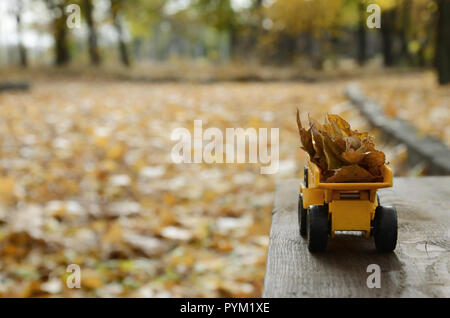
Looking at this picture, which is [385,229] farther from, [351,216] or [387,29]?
[387,29]

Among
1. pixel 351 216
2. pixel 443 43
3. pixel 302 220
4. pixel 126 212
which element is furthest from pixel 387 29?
pixel 351 216

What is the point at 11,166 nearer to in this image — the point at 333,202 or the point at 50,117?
the point at 50,117

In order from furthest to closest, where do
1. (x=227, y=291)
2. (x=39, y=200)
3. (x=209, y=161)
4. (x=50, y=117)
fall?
(x=50, y=117)
(x=209, y=161)
(x=39, y=200)
(x=227, y=291)

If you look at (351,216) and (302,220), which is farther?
(302,220)

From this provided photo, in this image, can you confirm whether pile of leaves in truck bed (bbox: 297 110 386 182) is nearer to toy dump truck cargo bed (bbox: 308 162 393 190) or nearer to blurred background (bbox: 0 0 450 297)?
toy dump truck cargo bed (bbox: 308 162 393 190)

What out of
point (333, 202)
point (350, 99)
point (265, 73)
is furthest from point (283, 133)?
point (265, 73)

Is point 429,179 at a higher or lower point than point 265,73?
lower
